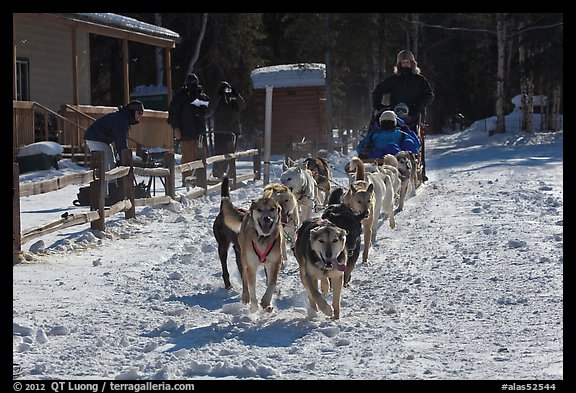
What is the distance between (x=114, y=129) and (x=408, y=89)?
487cm

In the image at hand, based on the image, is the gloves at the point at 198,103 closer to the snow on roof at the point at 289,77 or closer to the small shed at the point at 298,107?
the snow on roof at the point at 289,77

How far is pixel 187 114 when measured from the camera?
52.8ft

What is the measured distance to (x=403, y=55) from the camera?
1502 centimetres

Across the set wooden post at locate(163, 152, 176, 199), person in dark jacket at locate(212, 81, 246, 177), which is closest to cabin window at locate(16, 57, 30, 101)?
person in dark jacket at locate(212, 81, 246, 177)

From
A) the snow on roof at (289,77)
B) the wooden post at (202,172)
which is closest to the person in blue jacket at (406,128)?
the wooden post at (202,172)

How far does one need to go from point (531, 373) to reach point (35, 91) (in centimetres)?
1958

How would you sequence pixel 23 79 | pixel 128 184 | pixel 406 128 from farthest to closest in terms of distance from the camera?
pixel 23 79 < pixel 406 128 < pixel 128 184

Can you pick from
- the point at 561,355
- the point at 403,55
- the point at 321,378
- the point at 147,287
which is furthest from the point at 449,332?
the point at 403,55

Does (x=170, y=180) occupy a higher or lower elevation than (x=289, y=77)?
lower

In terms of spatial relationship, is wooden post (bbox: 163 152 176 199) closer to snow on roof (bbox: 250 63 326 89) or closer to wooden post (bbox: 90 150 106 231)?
wooden post (bbox: 90 150 106 231)

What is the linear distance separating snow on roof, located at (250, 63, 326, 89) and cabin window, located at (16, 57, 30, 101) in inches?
426

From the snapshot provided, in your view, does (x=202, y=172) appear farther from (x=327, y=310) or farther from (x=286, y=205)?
(x=327, y=310)

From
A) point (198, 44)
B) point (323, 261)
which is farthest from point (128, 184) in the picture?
point (198, 44)
